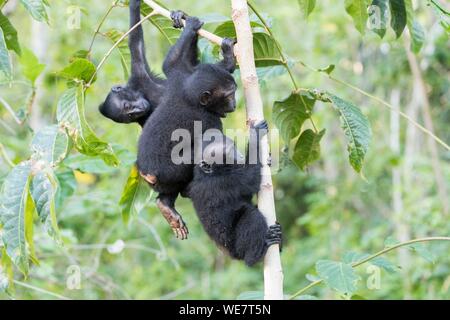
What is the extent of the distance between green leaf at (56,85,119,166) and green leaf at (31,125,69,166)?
5 cm

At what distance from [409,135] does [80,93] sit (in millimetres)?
8151

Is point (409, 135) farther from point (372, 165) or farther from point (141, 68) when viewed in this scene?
point (141, 68)

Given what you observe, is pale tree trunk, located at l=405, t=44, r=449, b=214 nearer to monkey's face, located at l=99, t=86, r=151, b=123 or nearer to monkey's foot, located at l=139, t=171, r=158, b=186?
monkey's face, located at l=99, t=86, r=151, b=123

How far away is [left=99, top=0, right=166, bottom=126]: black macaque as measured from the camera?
4.41 metres

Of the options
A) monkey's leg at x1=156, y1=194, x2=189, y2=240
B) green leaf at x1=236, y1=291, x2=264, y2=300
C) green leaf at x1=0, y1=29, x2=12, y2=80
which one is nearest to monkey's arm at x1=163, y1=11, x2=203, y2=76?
monkey's leg at x1=156, y1=194, x2=189, y2=240

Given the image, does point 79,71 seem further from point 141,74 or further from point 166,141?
point 141,74

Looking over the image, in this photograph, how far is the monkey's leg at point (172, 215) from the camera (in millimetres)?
4188

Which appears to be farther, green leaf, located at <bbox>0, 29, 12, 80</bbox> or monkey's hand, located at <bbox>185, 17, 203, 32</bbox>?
monkey's hand, located at <bbox>185, 17, 203, 32</bbox>

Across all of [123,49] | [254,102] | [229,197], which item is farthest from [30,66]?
[254,102]

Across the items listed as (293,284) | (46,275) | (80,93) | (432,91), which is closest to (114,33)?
(80,93)

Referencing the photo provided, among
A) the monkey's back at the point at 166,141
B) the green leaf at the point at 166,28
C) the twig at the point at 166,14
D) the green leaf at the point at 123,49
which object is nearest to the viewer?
the twig at the point at 166,14

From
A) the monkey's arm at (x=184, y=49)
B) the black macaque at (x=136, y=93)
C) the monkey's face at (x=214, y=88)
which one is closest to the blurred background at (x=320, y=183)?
the black macaque at (x=136, y=93)

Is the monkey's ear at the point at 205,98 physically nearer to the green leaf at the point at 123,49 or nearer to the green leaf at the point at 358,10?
the green leaf at the point at 123,49

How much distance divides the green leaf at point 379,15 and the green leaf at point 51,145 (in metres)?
2.09
